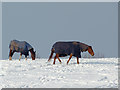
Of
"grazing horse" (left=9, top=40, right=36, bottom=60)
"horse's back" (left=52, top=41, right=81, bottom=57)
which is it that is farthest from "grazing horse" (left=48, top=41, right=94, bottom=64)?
"grazing horse" (left=9, top=40, right=36, bottom=60)

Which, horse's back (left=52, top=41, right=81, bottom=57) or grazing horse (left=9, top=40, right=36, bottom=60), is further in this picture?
grazing horse (left=9, top=40, right=36, bottom=60)

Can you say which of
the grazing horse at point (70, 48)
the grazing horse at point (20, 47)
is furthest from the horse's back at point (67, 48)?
the grazing horse at point (20, 47)

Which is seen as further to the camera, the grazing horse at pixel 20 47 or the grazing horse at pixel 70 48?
the grazing horse at pixel 20 47

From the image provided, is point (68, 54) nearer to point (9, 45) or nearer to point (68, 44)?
point (68, 44)

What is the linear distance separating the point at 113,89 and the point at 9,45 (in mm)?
17216

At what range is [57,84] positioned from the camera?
314 inches

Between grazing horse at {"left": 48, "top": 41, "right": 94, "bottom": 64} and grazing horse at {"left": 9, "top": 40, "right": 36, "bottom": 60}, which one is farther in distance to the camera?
grazing horse at {"left": 9, "top": 40, "right": 36, "bottom": 60}

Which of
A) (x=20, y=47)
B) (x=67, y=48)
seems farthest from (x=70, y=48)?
(x=20, y=47)

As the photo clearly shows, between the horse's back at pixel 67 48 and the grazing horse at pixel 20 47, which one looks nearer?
the horse's back at pixel 67 48

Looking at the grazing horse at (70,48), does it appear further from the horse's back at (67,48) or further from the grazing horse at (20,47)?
the grazing horse at (20,47)

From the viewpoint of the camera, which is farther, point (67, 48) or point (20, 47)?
point (20, 47)

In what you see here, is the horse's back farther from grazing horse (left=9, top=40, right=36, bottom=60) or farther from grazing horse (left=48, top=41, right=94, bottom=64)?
grazing horse (left=9, top=40, right=36, bottom=60)

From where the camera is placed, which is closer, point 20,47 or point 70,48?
point 70,48

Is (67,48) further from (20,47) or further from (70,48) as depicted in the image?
(20,47)
